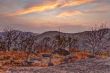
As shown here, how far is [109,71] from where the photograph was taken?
39.1 metres

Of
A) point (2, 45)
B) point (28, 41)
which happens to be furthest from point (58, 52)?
point (2, 45)

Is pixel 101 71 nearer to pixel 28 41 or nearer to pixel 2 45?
pixel 28 41

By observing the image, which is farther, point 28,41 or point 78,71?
point 28,41

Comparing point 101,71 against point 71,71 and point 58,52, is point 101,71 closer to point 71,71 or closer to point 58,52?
point 71,71

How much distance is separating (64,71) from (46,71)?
2.57m

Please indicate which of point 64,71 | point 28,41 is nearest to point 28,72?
point 64,71

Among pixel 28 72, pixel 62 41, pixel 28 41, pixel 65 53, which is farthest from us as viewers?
pixel 62 41

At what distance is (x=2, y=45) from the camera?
11588 centimetres

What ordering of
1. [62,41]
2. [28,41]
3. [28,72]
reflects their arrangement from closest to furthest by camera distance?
[28,72] → [28,41] → [62,41]

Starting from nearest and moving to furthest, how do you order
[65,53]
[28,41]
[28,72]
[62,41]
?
1. [28,72]
2. [65,53]
3. [28,41]
4. [62,41]

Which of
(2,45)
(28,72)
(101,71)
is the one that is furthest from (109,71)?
(2,45)

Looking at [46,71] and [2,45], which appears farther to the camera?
[2,45]

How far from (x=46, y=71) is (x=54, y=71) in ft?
3.73

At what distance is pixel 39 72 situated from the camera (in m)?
37.4
